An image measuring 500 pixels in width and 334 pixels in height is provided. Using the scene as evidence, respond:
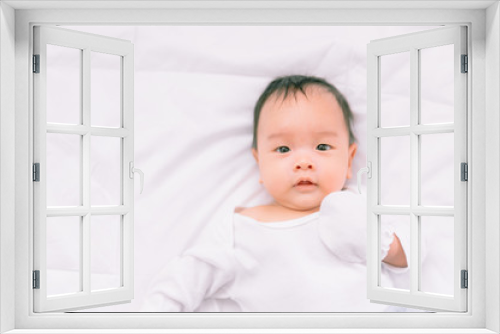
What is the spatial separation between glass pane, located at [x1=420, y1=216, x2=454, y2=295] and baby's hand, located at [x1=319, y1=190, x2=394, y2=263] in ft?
1.20

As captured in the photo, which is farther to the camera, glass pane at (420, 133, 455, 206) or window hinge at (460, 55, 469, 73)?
glass pane at (420, 133, 455, 206)

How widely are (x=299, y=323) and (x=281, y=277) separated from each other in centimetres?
121

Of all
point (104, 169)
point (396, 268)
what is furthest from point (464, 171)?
point (104, 169)

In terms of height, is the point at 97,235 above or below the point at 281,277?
above

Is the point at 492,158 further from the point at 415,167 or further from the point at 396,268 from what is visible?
the point at 396,268

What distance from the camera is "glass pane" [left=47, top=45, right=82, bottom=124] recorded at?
3352mm

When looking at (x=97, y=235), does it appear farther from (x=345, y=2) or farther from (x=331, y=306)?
(x=345, y=2)

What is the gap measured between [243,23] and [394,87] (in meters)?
1.55

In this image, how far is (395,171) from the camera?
3.40m

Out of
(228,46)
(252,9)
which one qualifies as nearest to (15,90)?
(252,9)

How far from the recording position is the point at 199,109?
11.6 feet

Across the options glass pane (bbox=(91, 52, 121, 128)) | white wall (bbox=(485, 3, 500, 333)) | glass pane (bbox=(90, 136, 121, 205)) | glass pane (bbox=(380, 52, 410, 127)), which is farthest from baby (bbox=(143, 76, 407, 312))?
white wall (bbox=(485, 3, 500, 333))

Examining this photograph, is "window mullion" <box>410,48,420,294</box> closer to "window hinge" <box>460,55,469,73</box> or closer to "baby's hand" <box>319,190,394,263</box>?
"window hinge" <box>460,55,469,73</box>

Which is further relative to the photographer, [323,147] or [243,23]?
[323,147]
